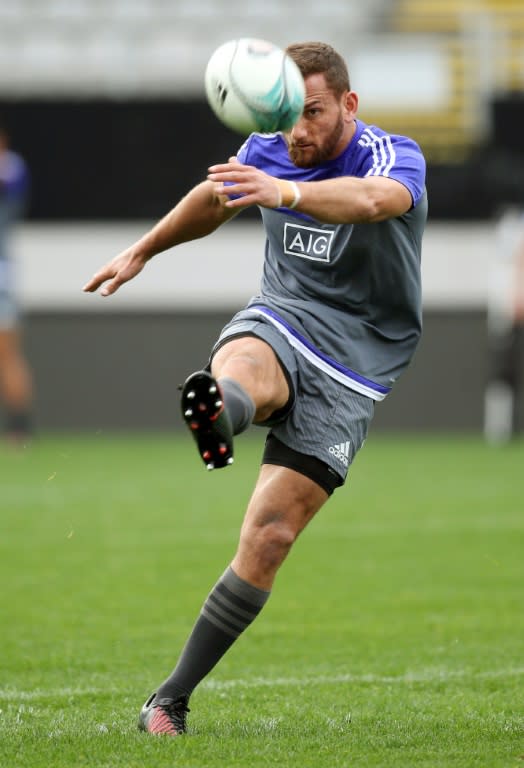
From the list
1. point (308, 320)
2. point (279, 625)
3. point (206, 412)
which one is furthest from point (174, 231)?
point (279, 625)

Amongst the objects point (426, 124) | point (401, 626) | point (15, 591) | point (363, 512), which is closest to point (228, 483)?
point (363, 512)

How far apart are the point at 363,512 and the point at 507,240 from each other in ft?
21.5

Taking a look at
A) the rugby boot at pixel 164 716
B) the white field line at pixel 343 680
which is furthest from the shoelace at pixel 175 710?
the white field line at pixel 343 680

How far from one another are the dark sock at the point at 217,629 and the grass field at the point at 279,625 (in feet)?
0.51

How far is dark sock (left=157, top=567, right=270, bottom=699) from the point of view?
432 cm

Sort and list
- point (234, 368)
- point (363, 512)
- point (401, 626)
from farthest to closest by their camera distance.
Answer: point (363, 512) → point (401, 626) → point (234, 368)

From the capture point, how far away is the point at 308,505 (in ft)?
14.1

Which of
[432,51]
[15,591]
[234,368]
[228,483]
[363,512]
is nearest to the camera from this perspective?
[234,368]

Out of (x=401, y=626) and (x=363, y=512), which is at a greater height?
(x=401, y=626)

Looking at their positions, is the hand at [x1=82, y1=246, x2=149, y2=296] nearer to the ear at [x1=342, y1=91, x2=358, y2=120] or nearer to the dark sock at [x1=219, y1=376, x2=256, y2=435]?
the dark sock at [x1=219, y1=376, x2=256, y2=435]

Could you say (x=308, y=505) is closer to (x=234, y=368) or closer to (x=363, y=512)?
(x=234, y=368)

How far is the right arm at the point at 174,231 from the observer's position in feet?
15.3

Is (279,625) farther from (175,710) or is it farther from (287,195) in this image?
(287,195)

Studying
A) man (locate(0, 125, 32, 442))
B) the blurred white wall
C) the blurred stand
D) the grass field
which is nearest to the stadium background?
the blurred white wall
